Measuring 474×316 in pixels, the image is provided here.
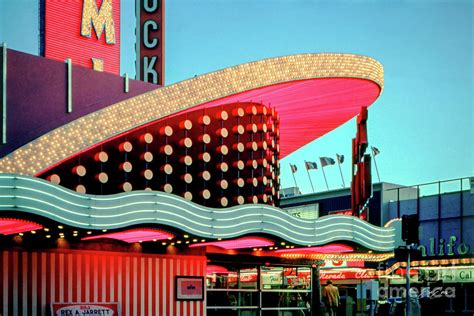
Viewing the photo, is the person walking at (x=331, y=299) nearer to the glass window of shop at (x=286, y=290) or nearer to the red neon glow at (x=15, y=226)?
the glass window of shop at (x=286, y=290)

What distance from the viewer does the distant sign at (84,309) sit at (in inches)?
722

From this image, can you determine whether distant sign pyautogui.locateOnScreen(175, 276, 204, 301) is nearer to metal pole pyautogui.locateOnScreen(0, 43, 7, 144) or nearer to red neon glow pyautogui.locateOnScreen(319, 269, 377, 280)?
metal pole pyautogui.locateOnScreen(0, 43, 7, 144)

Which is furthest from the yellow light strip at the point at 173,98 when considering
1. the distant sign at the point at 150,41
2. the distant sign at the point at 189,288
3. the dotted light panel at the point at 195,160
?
the distant sign at the point at 189,288

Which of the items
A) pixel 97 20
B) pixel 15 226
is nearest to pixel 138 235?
pixel 15 226

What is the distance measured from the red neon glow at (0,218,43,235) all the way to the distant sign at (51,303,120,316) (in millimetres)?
2206

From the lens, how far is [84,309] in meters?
18.8

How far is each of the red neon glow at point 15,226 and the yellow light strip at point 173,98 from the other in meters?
1.47

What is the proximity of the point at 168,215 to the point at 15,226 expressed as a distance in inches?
127

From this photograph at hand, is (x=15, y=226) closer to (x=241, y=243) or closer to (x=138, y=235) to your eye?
(x=138, y=235)

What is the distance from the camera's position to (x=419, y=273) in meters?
41.6

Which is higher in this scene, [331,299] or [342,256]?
[342,256]

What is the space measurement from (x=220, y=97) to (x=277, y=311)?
7.08m

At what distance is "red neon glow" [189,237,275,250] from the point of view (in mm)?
19922

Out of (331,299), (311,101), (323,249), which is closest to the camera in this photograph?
(323,249)
